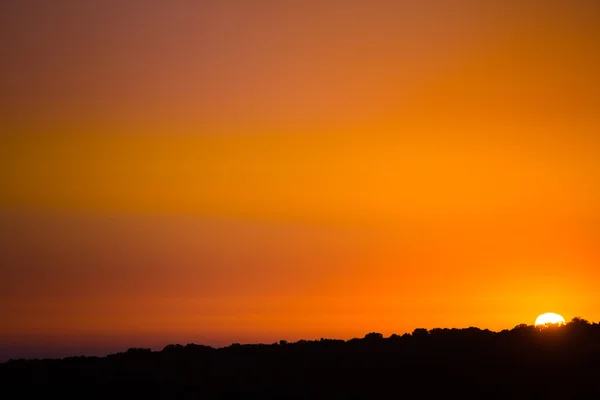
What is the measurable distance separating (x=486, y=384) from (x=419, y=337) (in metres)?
7.60

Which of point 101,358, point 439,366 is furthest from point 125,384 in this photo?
point 439,366

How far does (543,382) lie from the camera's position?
1127 inches

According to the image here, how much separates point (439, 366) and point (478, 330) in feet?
23.1

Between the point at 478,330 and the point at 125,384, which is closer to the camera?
the point at 125,384

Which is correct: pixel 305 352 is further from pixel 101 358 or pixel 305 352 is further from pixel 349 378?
pixel 101 358

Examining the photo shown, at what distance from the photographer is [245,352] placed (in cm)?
3522

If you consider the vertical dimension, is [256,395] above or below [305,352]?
below

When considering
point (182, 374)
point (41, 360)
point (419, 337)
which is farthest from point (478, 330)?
point (41, 360)

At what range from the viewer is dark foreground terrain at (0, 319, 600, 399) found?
93.4 feet

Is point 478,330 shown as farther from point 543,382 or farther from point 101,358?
point 101,358

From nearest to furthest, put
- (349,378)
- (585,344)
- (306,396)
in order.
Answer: (306,396), (349,378), (585,344)

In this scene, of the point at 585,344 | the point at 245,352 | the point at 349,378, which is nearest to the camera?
the point at 349,378

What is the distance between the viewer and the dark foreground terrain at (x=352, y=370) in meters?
28.5

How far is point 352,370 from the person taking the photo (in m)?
30.7
